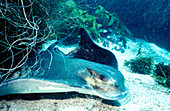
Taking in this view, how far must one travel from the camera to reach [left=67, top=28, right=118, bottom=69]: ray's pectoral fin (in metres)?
2.80

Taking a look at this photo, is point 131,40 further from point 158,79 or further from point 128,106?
point 128,106

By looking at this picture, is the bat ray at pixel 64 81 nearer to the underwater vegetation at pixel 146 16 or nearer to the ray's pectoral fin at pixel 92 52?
the ray's pectoral fin at pixel 92 52

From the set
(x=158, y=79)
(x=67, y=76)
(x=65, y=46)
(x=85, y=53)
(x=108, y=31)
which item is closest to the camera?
(x=67, y=76)

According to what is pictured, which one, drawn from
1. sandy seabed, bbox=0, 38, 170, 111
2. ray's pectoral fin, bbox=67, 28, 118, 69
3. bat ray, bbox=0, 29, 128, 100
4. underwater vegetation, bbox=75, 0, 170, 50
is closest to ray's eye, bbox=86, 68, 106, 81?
bat ray, bbox=0, 29, 128, 100

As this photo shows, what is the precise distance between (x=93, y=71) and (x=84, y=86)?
0.49 m

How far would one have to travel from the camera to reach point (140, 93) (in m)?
2.64

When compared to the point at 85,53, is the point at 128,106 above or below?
below

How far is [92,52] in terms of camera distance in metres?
2.98

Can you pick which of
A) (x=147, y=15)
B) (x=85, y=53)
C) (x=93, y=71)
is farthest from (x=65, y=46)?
(x=147, y=15)

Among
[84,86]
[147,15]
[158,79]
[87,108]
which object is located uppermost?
[147,15]

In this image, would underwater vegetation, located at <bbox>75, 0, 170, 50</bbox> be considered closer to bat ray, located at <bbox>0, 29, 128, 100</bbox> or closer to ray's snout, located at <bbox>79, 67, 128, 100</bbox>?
bat ray, located at <bbox>0, 29, 128, 100</bbox>

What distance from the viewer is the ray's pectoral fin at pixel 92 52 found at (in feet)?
9.18

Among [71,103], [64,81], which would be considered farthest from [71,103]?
[64,81]

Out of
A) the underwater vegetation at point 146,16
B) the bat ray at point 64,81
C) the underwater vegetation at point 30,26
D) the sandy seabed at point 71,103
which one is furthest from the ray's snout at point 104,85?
the underwater vegetation at point 146,16
